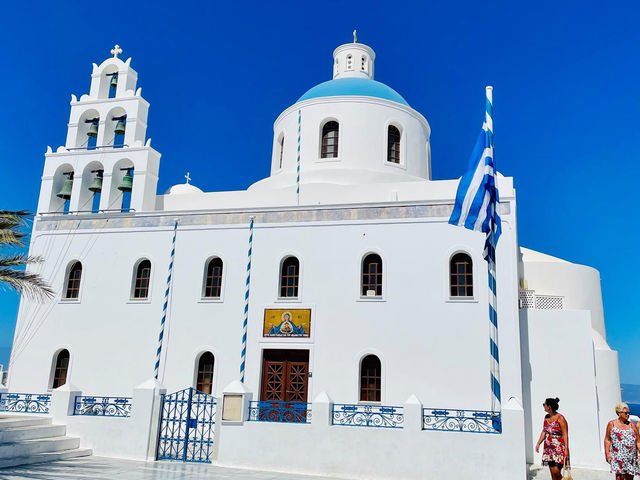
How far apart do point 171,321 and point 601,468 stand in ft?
33.9

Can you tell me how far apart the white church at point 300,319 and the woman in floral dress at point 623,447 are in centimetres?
237

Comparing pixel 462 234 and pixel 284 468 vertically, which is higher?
pixel 462 234

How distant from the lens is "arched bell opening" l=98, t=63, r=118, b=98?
16812 millimetres

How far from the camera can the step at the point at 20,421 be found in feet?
34.1

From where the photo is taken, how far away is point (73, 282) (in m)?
15.7

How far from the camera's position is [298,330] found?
13.6 m

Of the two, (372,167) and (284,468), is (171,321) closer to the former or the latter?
(284,468)

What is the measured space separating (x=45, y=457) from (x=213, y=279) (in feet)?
19.2

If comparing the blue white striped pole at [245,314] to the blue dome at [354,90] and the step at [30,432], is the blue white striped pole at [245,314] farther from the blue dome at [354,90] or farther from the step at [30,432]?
the blue dome at [354,90]

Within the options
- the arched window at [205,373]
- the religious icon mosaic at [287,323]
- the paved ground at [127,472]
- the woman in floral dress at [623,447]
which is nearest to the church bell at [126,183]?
the arched window at [205,373]

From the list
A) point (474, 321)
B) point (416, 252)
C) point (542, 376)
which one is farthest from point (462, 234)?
point (542, 376)

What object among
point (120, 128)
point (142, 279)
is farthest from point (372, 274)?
point (120, 128)

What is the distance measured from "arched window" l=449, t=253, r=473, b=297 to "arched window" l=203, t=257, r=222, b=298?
5.78 meters

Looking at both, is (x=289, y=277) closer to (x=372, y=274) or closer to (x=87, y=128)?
(x=372, y=274)
